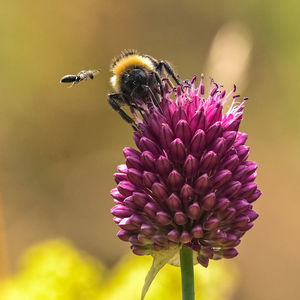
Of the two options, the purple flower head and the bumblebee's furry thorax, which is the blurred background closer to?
the bumblebee's furry thorax

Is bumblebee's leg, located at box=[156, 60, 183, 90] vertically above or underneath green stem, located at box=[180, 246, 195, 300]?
above

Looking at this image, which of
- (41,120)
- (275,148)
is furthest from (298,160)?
(41,120)

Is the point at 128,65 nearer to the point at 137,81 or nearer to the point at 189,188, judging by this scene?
the point at 137,81

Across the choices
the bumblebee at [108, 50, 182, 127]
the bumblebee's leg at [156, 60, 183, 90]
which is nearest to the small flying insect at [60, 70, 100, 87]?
the bumblebee at [108, 50, 182, 127]

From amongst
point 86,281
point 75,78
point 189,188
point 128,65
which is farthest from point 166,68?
point 86,281

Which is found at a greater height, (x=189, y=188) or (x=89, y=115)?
(x=89, y=115)
